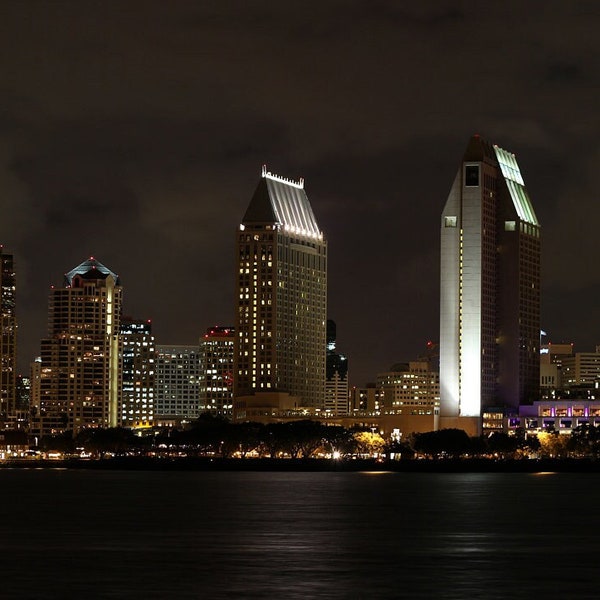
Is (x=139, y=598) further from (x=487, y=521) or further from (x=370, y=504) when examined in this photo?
(x=370, y=504)

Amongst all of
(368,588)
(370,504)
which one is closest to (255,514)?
(370,504)

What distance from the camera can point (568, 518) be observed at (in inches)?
5979

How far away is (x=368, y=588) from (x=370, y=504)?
93.8 meters

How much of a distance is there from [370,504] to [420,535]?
5307cm

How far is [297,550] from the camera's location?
110 metres

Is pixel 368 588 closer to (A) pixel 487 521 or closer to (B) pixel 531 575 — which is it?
(B) pixel 531 575

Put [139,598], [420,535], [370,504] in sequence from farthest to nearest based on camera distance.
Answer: [370,504], [420,535], [139,598]

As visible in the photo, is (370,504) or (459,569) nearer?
(459,569)

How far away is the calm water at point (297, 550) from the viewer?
8750cm

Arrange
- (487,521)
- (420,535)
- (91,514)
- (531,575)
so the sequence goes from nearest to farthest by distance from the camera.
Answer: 1. (531,575)
2. (420,535)
3. (487,521)
4. (91,514)

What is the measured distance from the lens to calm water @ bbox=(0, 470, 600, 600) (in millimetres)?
87500

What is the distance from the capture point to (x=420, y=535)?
12812cm

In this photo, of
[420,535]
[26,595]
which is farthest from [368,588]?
[420,535]

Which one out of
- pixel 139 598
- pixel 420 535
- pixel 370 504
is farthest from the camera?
pixel 370 504
